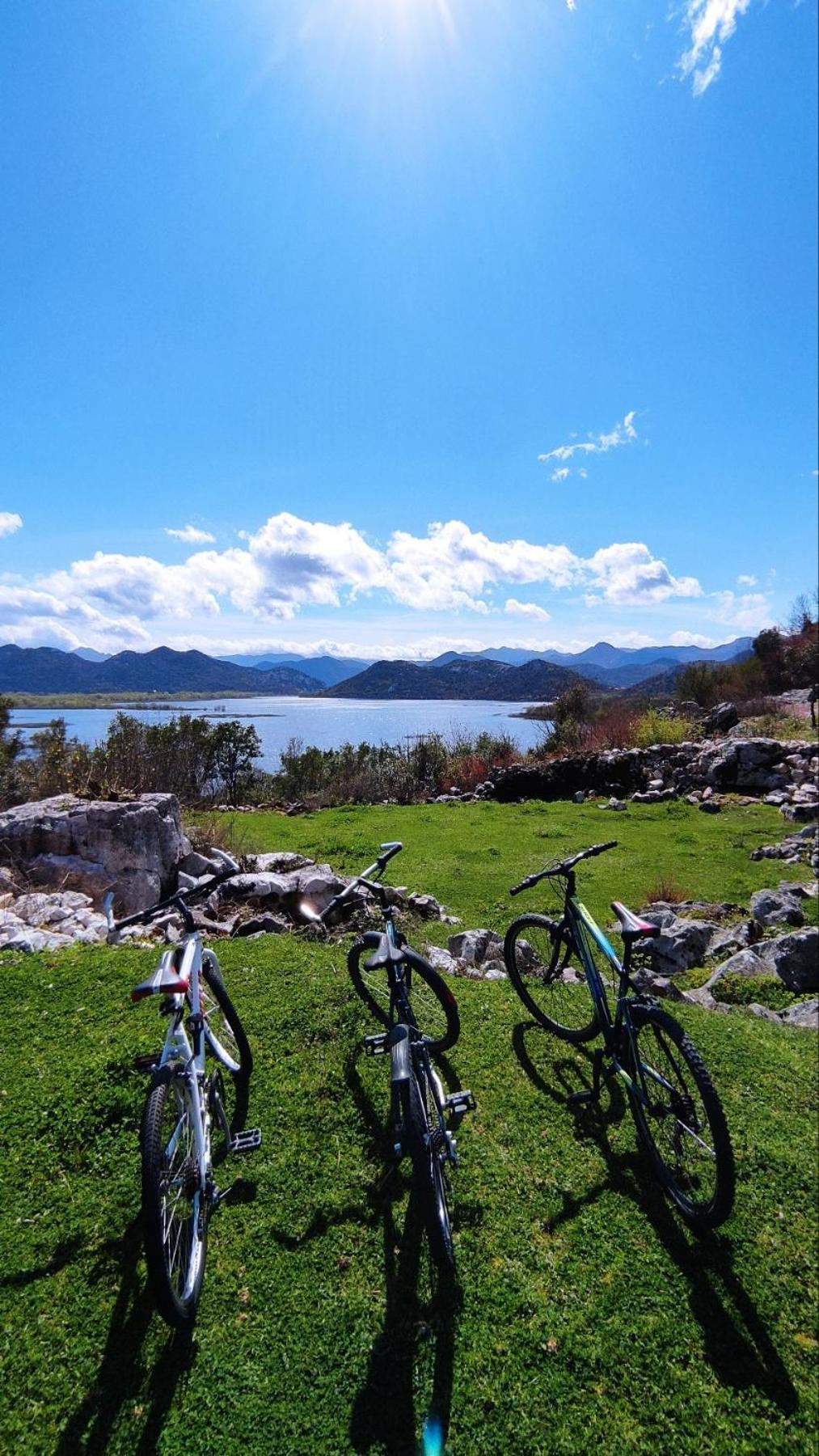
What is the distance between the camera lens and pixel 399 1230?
7.84 feet

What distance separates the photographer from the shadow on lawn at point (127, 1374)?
1.73m

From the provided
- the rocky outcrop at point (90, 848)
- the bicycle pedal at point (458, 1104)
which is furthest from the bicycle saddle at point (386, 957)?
the rocky outcrop at point (90, 848)

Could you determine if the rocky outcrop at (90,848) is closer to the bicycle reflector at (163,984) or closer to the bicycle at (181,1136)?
the bicycle at (181,1136)

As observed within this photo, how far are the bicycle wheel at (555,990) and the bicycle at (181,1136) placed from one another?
6.28 ft

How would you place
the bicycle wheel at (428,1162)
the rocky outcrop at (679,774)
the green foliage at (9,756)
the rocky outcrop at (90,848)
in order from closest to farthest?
1. the bicycle wheel at (428,1162)
2. the rocky outcrop at (90,848)
3. the green foliage at (9,756)
4. the rocky outcrop at (679,774)

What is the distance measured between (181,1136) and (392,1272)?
3.21 ft

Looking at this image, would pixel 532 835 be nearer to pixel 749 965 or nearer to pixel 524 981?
pixel 749 965

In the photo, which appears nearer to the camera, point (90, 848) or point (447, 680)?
point (90, 848)

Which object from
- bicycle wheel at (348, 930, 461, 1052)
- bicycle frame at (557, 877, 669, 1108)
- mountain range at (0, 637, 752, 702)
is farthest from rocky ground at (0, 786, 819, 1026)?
mountain range at (0, 637, 752, 702)

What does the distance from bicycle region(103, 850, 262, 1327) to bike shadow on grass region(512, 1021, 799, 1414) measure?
55.7 inches

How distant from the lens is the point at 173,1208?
201cm

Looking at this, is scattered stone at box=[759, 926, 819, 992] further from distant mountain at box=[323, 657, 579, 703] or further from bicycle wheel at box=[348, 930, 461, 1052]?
distant mountain at box=[323, 657, 579, 703]

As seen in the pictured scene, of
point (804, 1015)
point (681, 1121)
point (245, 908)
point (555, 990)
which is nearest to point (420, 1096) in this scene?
point (681, 1121)

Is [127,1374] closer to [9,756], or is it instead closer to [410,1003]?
[410,1003]
